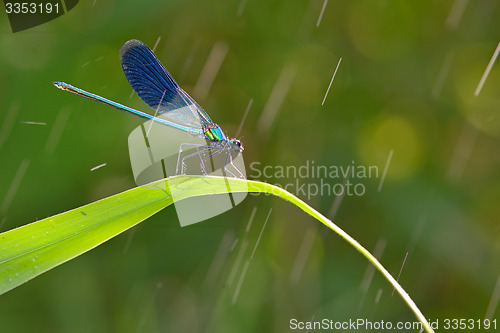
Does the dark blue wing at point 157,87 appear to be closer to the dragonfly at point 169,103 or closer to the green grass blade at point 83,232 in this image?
the dragonfly at point 169,103

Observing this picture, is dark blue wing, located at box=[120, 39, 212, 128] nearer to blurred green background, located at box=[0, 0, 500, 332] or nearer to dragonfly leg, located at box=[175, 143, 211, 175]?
dragonfly leg, located at box=[175, 143, 211, 175]

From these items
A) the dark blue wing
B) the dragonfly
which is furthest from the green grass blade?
the dark blue wing

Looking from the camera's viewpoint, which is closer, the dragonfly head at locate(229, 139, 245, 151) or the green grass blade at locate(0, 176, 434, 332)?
the green grass blade at locate(0, 176, 434, 332)

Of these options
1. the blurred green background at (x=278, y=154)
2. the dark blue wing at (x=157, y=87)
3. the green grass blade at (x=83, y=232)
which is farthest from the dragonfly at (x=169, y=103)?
the green grass blade at (x=83, y=232)

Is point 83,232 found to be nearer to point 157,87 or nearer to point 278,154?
point 157,87

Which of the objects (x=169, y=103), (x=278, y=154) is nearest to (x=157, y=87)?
(x=169, y=103)

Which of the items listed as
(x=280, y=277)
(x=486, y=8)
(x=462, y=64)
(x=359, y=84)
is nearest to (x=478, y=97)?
(x=462, y=64)

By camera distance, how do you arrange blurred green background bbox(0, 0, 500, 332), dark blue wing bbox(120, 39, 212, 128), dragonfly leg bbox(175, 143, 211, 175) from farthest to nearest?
1. blurred green background bbox(0, 0, 500, 332)
2. dark blue wing bbox(120, 39, 212, 128)
3. dragonfly leg bbox(175, 143, 211, 175)
